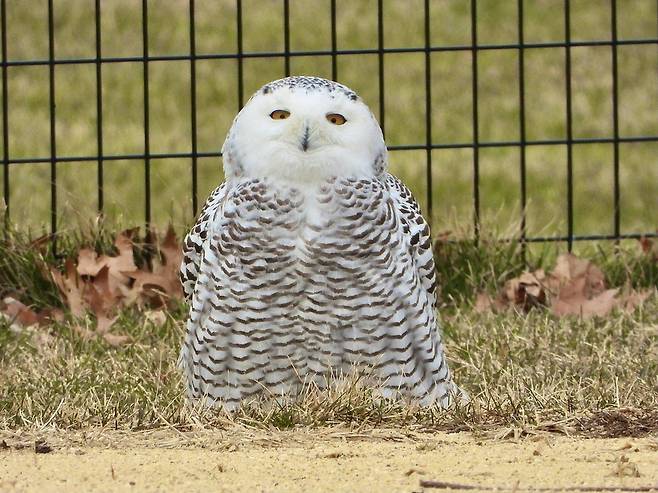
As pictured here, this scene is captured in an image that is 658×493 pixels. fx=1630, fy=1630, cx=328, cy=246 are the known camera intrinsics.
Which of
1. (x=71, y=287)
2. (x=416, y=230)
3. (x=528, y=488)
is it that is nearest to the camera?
(x=528, y=488)

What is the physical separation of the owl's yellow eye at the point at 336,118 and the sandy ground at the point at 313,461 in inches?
34.7

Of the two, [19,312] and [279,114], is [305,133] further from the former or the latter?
[19,312]

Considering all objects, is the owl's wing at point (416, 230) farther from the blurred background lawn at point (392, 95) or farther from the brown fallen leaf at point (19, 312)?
the blurred background lawn at point (392, 95)

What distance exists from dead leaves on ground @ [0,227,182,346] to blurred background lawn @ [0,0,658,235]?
2441 mm

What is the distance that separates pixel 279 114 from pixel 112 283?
1.95 metres

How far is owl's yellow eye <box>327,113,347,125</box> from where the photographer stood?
4461mm

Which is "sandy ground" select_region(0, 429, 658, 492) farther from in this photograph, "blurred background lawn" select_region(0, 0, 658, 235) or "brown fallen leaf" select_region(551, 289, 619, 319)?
"blurred background lawn" select_region(0, 0, 658, 235)

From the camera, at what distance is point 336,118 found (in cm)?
448

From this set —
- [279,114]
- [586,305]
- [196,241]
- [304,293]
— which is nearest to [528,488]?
[304,293]

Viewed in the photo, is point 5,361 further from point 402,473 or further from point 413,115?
point 413,115

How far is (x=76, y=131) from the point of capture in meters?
10.6

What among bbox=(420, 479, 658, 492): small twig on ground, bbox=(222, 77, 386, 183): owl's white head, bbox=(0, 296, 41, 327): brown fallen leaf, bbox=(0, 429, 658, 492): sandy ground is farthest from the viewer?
bbox=(0, 296, 41, 327): brown fallen leaf

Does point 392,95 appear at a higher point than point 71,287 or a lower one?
higher

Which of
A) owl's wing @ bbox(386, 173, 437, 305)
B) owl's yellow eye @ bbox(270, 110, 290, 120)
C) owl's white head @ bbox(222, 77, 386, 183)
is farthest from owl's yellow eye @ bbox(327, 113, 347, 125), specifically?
owl's wing @ bbox(386, 173, 437, 305)
